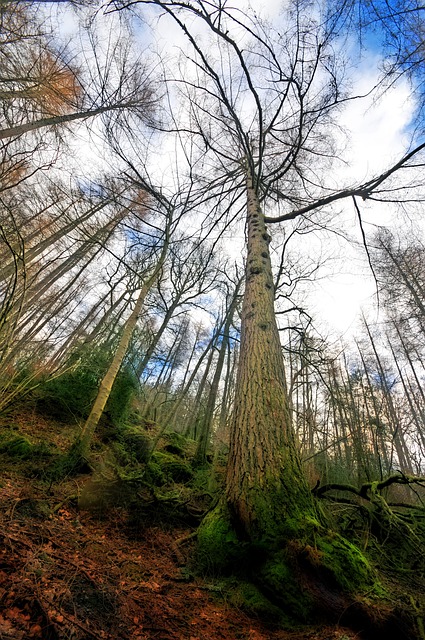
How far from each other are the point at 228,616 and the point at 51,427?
5.00m

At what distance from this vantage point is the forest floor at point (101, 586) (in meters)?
1.21

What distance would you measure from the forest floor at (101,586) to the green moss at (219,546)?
97mm

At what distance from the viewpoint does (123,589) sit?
1702 mm

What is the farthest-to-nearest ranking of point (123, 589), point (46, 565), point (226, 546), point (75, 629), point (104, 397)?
point (104, 397), point (226, 546), point (123, 589), point (46, 565), point (75, 629)

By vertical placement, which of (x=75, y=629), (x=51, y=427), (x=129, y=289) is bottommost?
(x=75, y=629)

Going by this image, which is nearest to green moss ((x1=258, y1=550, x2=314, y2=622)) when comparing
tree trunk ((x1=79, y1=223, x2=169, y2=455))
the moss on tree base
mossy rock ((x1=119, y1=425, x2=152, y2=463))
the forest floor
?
the moss on tree base

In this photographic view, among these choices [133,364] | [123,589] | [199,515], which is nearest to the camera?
[123,589]

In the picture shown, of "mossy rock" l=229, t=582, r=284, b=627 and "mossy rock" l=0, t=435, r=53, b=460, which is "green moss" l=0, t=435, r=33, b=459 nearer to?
"mossy rock" l=0, t=435, r=53, b=460

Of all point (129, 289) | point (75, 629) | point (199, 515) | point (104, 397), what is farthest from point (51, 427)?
point (75, 629)

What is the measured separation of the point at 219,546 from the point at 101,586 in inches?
33.2

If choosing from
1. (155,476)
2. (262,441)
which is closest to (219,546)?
(262,441)

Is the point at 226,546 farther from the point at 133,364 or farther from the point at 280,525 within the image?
the point at 133,364

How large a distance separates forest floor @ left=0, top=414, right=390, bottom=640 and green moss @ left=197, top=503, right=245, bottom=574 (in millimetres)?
97

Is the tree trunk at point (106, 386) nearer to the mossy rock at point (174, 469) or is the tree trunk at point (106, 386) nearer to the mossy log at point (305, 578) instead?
the mossy rock at point (174, 469)
